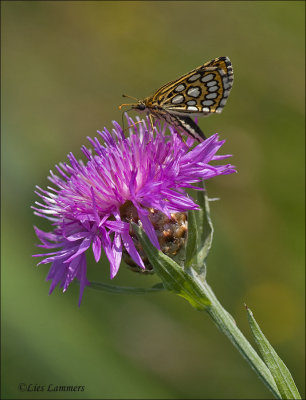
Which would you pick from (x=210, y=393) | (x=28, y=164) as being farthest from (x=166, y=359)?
(x=28, y=164)

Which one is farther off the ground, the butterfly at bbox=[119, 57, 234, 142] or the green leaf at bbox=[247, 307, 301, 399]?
the butterfly at bbox=[119, 57, 234, 142]

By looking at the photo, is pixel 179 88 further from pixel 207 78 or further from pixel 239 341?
pixel 239 341

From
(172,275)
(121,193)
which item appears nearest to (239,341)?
(172,275)

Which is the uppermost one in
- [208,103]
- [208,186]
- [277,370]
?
[208,103]

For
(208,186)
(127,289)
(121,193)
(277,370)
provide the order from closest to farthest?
(277,370) < (127,289) < (121,193) < (208,186)

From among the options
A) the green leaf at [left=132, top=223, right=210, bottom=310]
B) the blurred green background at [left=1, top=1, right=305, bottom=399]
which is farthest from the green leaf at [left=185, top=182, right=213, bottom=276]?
the blurred green background at [left=1, top=1, right=305, bottom=399]

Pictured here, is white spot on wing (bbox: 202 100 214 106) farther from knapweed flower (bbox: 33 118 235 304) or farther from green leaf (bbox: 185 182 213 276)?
green leaf (bbox: 185 182 213 276)

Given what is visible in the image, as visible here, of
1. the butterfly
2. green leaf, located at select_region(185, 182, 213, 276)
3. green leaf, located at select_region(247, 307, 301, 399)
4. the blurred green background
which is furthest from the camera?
the blurred green background
